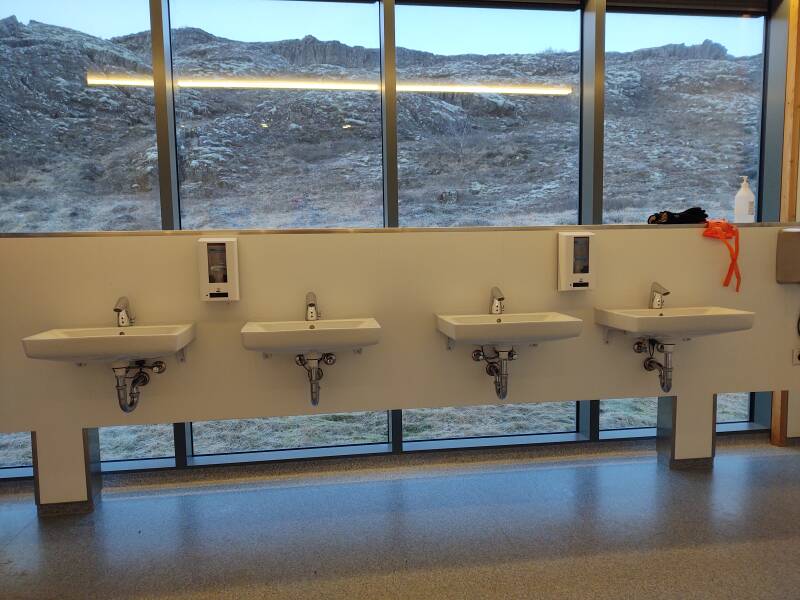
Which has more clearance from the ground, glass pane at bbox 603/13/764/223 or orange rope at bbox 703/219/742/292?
glass pane at bbox 603/13/764/223

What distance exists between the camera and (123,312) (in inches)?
91.4

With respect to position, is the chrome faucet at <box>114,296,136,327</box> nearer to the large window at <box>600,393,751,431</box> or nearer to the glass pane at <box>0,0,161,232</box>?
the glass pane at <box>0,0,161,232</box>

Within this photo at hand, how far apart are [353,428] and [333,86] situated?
6.55 feet

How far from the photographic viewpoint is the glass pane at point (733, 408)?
3537mm

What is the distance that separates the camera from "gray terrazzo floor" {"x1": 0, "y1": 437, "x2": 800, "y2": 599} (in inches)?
78.5

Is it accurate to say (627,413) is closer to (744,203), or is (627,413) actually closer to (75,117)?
(744,203)

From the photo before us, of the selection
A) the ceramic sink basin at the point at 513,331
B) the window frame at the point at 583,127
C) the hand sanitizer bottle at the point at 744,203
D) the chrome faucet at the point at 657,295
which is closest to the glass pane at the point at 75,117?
the window frame at the point at 583,127

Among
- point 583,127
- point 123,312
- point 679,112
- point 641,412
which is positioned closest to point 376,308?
point 123,312

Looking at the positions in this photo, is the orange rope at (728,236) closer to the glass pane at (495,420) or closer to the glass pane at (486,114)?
the glass pane at (486,114)

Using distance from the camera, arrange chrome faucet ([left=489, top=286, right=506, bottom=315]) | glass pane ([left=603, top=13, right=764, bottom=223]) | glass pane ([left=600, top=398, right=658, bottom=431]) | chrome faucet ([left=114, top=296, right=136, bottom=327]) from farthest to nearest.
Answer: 1. glass pane ([left=600, top=398, right=658, bottom=431])
2. glass pane ([left=603, top=13, right=764, bottom=223])
3. chrome faucet ([left=489, top=286, right=506, bottom=315])
4. chrome faucet ([left=114, top=296, right=136, bottom=327])

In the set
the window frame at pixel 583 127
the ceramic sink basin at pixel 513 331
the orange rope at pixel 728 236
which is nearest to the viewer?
the ceramic sink basin at pixel 513 331

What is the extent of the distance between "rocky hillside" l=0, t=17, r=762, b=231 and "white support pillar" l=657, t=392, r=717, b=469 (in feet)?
3.89

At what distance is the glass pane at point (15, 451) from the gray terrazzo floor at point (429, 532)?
0.52ft

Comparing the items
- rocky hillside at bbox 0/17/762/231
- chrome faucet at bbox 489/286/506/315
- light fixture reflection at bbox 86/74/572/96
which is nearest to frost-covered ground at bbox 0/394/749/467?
chrome faucet at bbox 489/286/506/315
